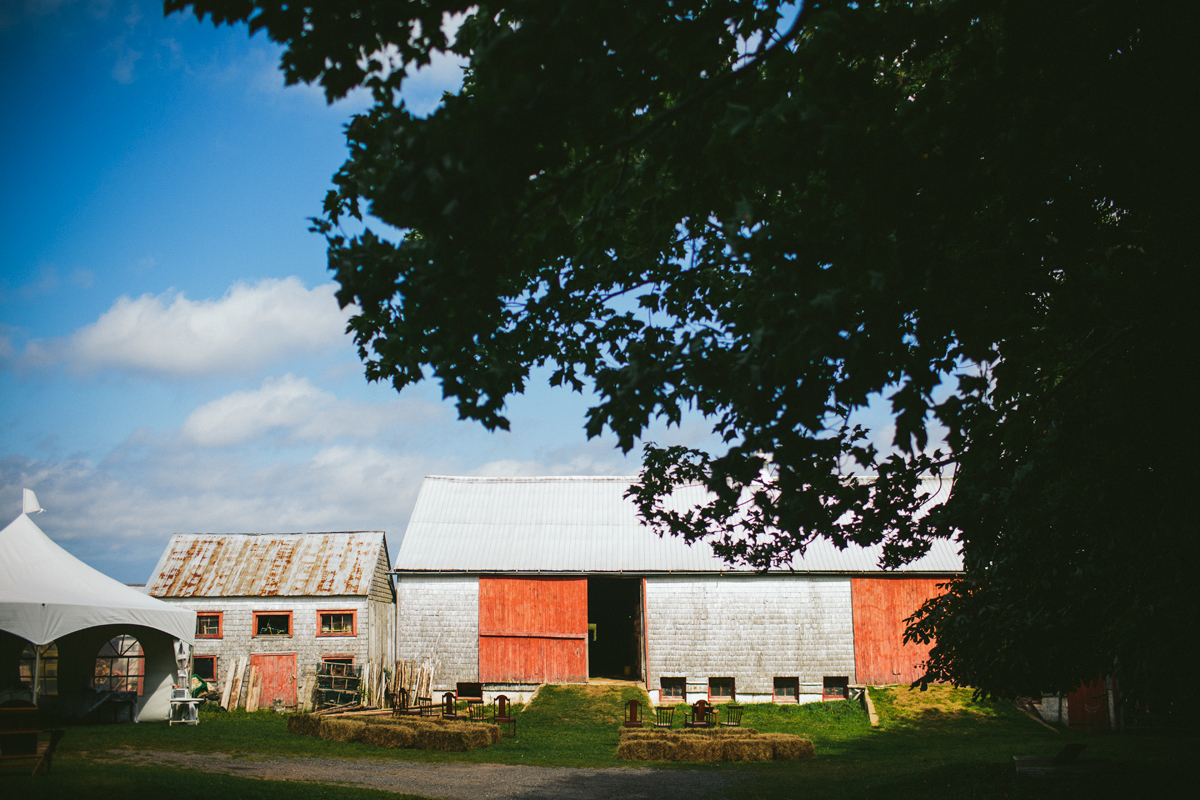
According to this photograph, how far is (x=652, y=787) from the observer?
13875 millimetres

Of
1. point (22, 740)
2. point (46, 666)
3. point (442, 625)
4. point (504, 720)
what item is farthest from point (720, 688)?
point (46, 666)

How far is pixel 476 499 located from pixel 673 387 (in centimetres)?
2825

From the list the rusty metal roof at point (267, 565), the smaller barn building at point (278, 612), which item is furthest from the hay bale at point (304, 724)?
the rusty metal roof at point (267, 565)

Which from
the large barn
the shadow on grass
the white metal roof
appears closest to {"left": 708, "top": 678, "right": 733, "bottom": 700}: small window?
the large barn

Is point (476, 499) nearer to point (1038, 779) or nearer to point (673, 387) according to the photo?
point (1038, 779)

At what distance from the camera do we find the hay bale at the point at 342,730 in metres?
19.8

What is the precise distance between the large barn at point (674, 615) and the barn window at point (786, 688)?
0.05 m

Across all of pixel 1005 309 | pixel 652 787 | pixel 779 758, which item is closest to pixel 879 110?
pixel 1005 309

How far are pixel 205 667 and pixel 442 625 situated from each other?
941 centimetres

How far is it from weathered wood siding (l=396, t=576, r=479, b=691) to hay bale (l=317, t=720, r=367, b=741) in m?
8.13

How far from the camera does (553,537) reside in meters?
31.2

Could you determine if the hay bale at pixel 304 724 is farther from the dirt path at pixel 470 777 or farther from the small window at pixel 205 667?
the small window at pixel 205 667

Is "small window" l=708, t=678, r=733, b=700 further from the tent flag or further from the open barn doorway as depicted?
the tent flag

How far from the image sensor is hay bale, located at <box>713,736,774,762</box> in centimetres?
1767
